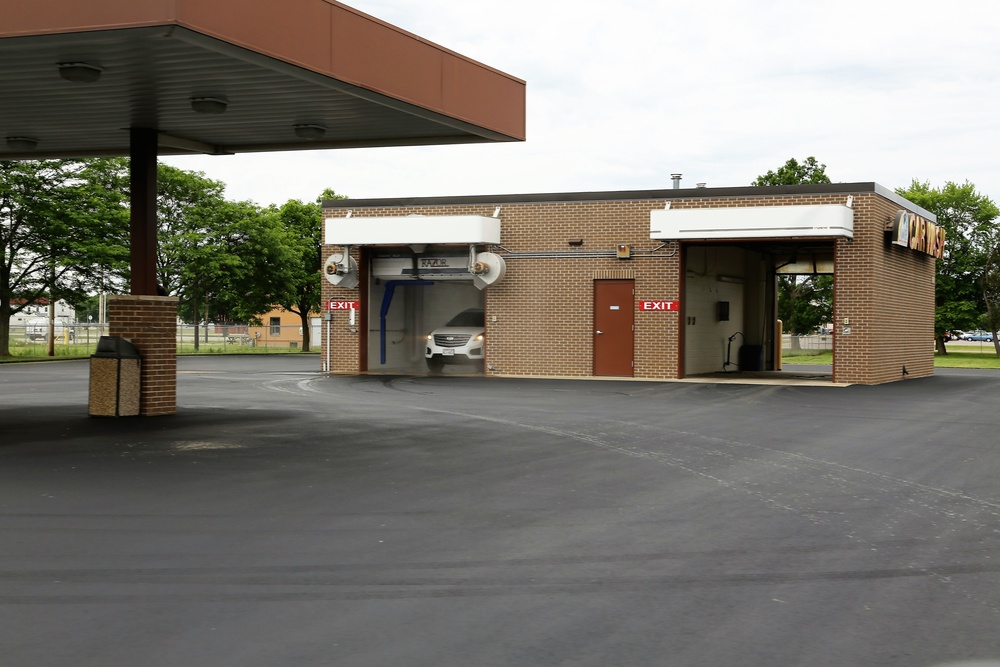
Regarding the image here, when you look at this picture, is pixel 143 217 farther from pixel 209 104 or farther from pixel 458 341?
pixel 458 341

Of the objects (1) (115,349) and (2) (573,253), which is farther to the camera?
(2) (573,253)

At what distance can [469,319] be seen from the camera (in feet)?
105

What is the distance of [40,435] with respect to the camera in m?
14.3

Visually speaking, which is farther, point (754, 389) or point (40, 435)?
point (754, 389)

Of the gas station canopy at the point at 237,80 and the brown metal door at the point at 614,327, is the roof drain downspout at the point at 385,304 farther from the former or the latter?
the gas station canopy at the point at 237,80

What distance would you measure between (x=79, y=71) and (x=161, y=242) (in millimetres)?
45641

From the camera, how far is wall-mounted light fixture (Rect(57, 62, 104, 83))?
13109 millimetres

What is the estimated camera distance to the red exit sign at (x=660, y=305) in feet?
94.6

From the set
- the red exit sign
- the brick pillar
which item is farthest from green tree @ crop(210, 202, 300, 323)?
the brick pillar

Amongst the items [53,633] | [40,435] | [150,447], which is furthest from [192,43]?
[53,633]

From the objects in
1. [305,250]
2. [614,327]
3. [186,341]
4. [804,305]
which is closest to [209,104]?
[614,327]

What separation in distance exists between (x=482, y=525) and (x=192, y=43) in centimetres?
638

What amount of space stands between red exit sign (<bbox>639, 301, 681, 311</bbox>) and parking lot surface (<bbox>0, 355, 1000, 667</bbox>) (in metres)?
13.0

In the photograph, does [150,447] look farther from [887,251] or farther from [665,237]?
[887,251]
